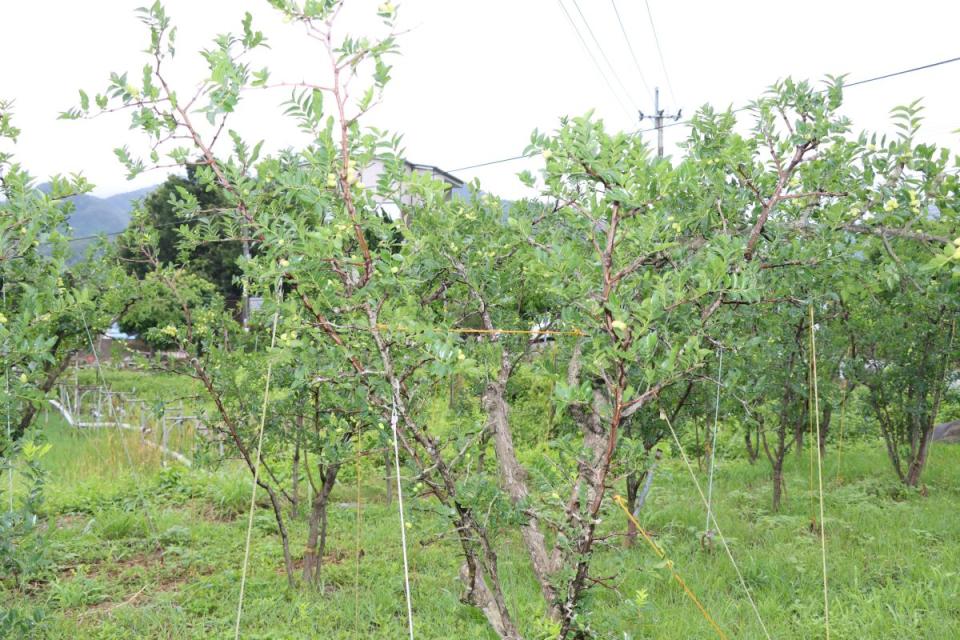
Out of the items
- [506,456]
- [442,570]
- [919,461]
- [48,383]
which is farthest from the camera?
[919,461]

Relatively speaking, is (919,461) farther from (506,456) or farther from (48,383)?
(48,383)

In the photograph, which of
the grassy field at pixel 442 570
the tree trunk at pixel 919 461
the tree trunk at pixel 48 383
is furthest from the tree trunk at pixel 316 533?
the tree trunk at pixel 919 461

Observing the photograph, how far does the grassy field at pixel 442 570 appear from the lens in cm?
343

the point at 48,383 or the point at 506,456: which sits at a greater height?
the point at 48,383

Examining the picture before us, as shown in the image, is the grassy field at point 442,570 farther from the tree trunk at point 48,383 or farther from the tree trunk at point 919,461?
the tree trunk at point 48,383

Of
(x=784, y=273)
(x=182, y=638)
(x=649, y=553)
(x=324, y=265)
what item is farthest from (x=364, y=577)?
(x=784, y=273)

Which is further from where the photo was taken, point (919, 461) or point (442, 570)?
point (919, 461)

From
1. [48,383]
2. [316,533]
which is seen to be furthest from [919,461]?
[48,383]

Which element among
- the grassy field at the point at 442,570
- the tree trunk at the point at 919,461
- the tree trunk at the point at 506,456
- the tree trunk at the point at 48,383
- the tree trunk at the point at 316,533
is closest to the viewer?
the tree trunk at the point at 506,456

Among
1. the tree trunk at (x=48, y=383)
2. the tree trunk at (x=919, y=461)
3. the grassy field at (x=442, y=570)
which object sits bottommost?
the grassy field at (x=442, y=570)

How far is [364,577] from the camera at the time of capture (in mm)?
4156

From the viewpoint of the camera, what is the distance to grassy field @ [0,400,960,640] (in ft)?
11.2

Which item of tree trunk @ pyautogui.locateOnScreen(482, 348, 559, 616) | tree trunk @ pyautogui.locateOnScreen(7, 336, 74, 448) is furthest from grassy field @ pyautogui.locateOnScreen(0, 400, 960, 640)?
tree trunk @ pyautogui.locateOnScreen(7, 336, 74, 448)

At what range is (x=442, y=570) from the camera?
4.29 meters
